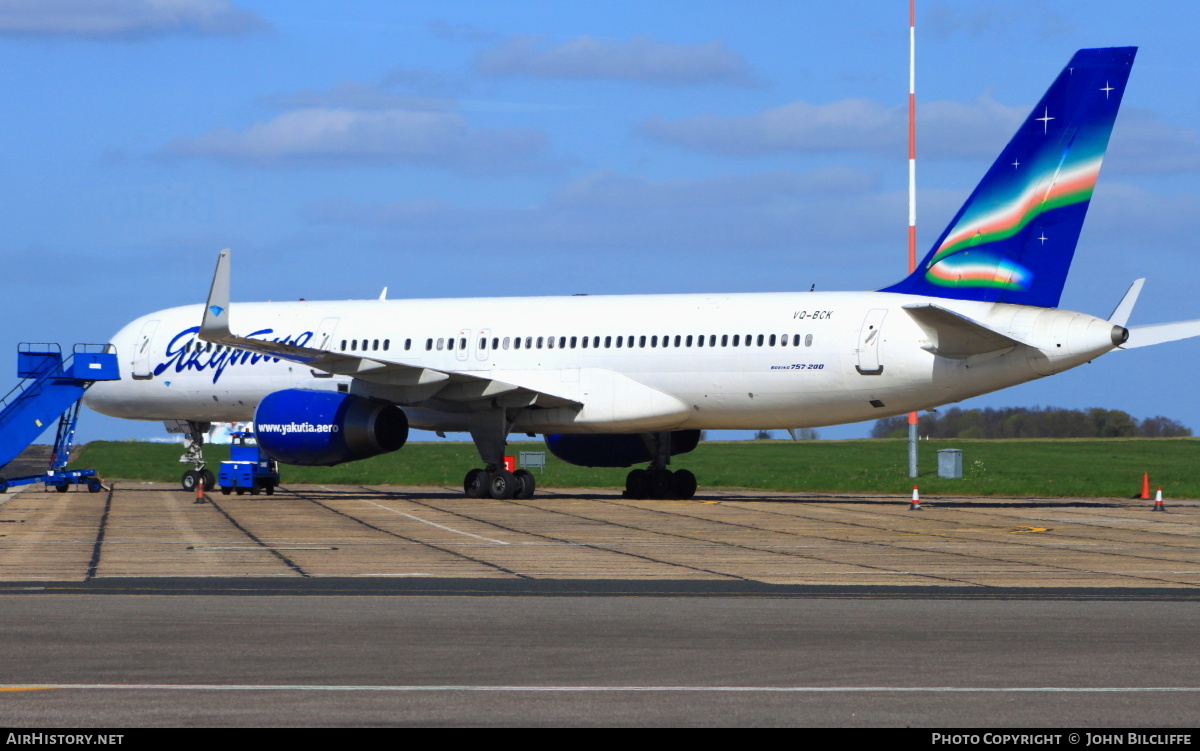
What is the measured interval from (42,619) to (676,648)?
17.8 feet

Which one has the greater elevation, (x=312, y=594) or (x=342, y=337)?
(x=342, y=337)

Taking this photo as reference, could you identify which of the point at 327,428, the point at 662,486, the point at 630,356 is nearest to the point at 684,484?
the point at 662,486

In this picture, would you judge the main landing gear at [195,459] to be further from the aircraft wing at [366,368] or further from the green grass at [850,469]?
the aircraft wing at [366,368]

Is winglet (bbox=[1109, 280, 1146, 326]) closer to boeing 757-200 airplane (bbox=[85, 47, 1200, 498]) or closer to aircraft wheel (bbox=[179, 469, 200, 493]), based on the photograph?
boeing 757-200 airplane (bbox=[85, 47, 1200, 498])

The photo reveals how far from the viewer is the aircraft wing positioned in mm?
28000

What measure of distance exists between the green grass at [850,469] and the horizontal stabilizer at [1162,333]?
7477 millimetres

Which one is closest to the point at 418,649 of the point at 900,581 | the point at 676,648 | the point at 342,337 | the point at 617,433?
the point at 676,648

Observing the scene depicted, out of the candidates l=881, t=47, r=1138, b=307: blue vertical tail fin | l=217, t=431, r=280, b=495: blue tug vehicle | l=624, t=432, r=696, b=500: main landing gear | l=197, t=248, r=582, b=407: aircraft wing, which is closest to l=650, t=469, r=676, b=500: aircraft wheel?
l=624, t=432, r=696, b=500: main landing gear

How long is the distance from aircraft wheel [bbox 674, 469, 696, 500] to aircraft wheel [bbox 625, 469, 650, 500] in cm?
72

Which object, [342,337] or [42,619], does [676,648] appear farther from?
[342,337]

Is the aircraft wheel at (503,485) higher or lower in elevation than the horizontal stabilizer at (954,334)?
lower

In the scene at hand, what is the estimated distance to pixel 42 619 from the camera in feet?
40.1

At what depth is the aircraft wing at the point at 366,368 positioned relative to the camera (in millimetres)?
28000

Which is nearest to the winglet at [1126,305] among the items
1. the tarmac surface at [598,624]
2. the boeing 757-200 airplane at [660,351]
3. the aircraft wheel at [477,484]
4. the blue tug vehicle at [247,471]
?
the boeing 757-200 airplane at [660,351]
